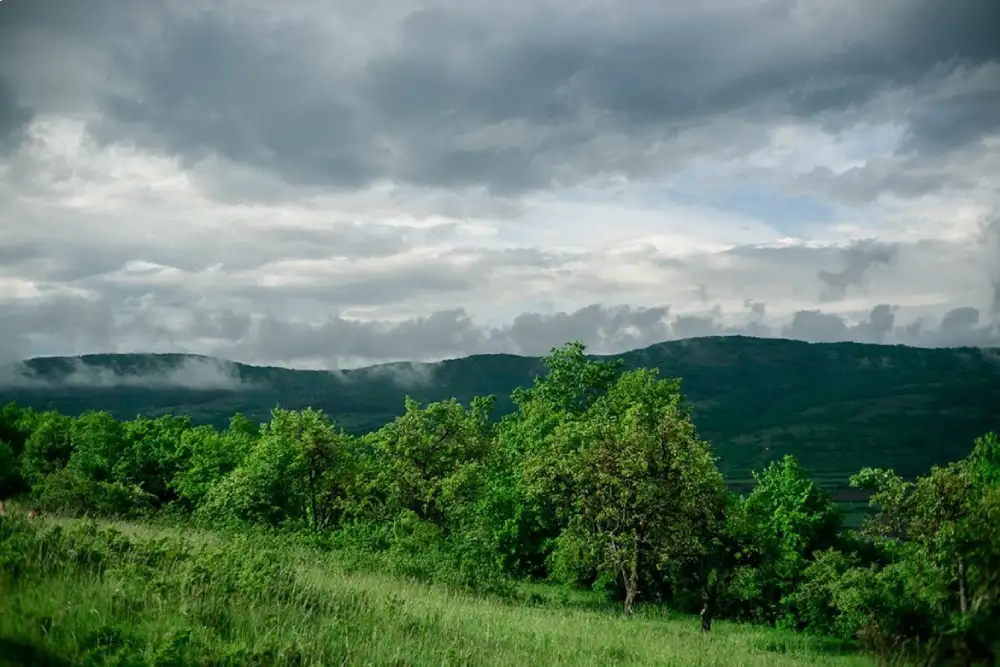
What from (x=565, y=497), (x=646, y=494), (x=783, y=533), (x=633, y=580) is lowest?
(x=783, y=533)

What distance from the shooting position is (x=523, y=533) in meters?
63.8

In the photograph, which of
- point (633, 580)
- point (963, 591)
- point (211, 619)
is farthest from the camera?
point (633, 580)

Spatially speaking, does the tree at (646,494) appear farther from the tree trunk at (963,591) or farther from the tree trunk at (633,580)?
the tree trunk at (963,591)

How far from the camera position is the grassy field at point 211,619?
8633 mm

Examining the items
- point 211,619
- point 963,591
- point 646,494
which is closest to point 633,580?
point 646,494

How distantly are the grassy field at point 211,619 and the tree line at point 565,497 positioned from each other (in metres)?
11.3

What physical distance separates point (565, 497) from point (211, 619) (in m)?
39.4

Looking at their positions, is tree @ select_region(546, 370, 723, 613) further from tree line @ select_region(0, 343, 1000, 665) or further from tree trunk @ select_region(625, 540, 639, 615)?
tree line @ select_region(0, 343, 1000, 665)

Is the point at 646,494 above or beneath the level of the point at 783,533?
above

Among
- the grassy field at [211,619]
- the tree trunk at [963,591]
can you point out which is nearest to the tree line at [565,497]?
the grassy field at [211,619]

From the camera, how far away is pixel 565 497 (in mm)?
48469

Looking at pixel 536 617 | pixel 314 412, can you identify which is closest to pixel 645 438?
pixel 536 617

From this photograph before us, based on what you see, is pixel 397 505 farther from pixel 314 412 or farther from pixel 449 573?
pixel 449 573

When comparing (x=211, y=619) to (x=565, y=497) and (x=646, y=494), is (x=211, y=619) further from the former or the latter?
(x=565, y=497)
